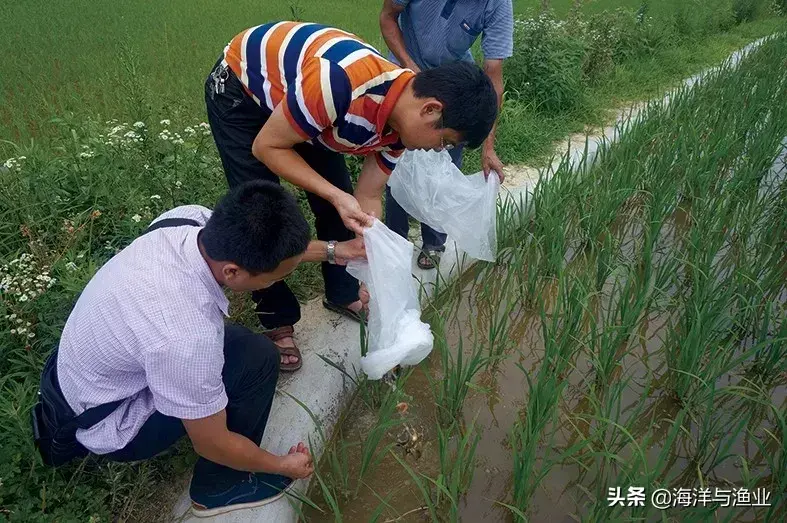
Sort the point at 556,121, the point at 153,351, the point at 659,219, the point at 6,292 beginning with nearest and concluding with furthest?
the point at 153,351, the point at 6,292, the point at 659,219, the point at 556,121

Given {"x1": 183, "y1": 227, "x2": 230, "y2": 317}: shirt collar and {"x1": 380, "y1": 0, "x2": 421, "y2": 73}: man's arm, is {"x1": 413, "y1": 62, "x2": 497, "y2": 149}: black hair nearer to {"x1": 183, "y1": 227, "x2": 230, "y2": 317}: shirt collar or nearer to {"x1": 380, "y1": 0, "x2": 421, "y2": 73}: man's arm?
{"x1": 183, "y1": 227, "x2": 230, "y2": 317}: shirt collar

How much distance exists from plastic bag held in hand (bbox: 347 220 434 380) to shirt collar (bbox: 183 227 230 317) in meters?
0.47

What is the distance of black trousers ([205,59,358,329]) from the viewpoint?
1.68 meters

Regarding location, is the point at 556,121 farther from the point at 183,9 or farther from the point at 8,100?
the point at 183,9

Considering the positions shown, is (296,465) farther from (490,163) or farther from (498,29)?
(498,29)

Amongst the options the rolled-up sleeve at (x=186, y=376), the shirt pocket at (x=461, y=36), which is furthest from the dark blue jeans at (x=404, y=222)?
the rolled-up sleeve at (x=186, y=376)

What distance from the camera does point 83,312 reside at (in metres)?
1.18

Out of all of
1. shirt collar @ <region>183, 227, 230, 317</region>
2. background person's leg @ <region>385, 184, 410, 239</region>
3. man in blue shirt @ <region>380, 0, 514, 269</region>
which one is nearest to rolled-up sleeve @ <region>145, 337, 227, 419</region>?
shirt collar @ <region>183, 227, 230, 317</region>

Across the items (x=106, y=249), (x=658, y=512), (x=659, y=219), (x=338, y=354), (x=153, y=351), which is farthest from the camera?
(x=659, y=219)

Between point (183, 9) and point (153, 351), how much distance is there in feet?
19.4

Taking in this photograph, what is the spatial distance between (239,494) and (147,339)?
608mm

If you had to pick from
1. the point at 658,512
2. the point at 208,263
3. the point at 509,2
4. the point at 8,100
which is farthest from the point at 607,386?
the point at 8,100

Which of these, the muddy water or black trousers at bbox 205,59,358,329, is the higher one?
black trousers at bbox 205,59,358,329

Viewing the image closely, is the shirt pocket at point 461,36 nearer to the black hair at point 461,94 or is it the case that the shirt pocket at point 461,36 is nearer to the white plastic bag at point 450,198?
the white plastic bag at point 450,198
